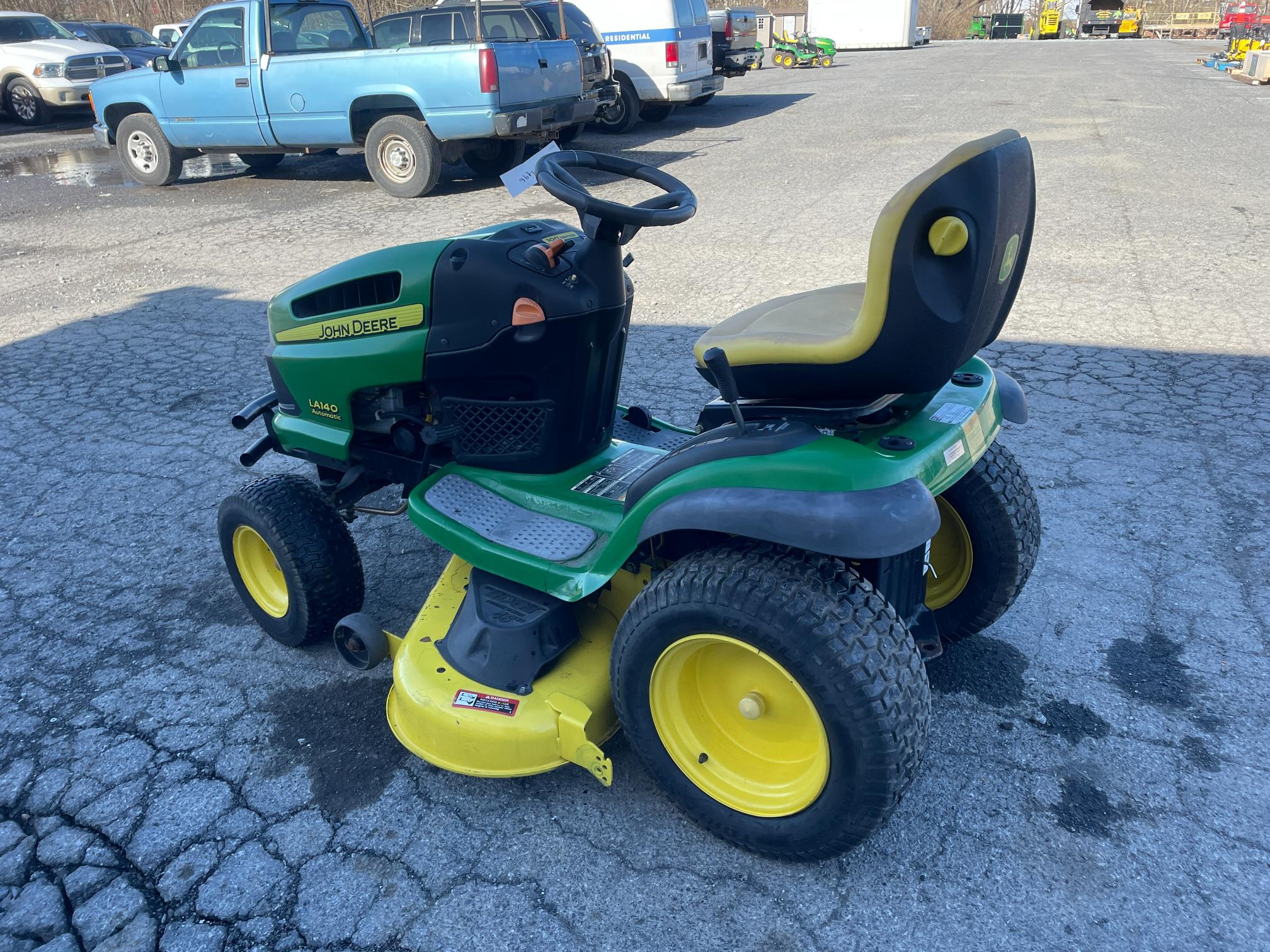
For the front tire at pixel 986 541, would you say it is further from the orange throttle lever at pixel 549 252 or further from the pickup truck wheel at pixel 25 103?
the pickup truck wheel at pixel 25 103

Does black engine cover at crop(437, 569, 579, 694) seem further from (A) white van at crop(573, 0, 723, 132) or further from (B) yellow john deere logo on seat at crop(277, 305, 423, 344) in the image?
(A) white van at crop(573, 0, 723, 132)

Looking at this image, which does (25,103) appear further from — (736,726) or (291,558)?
(736,726)

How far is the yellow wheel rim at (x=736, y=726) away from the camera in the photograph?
83.3 inches

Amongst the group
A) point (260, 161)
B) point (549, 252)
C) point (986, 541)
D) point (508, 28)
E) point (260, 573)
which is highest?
point (508, 28)

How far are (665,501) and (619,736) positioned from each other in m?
0.79

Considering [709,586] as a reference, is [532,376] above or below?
above

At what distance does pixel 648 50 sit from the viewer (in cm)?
1309

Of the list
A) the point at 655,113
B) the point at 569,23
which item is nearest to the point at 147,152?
the point at 569,23

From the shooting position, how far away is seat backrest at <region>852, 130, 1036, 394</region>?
176cm

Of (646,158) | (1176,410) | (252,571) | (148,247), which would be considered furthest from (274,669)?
(646,158)

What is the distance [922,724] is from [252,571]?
2219 mm

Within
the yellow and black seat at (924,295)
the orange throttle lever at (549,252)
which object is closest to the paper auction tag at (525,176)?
the orange throttle lever at (549,252)

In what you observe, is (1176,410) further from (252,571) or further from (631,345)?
(252,571)

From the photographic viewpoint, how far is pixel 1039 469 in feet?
12.8
